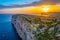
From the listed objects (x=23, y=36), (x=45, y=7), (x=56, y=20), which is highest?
(x=45, y=7)

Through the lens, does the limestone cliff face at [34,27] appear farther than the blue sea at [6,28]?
No

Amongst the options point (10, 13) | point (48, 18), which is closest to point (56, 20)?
point (48, 18)

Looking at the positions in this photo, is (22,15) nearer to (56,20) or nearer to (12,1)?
(12,1)

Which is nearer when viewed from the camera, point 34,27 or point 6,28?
point 34,27

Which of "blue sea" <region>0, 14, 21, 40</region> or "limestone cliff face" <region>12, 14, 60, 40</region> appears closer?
"limestone cliff face" <region>12, 14, 60, 40</region>
